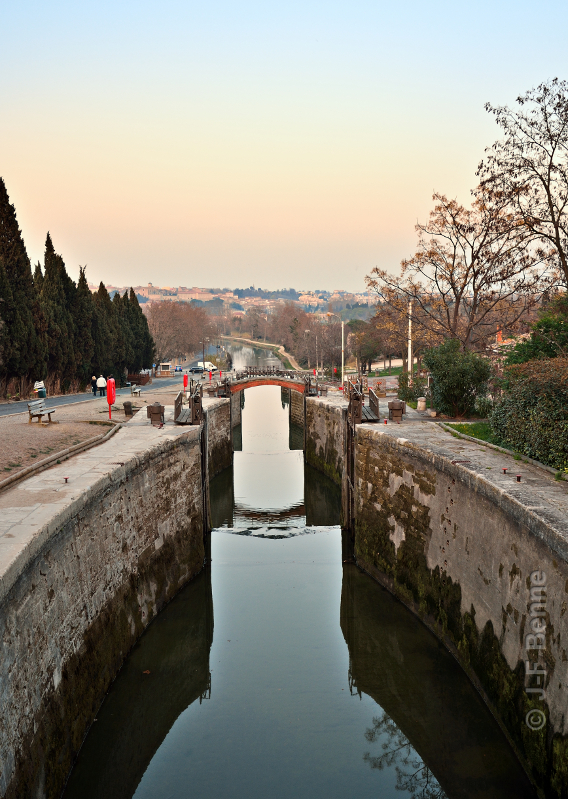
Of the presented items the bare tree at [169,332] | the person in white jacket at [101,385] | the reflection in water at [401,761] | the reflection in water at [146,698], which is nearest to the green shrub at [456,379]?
the reflection in water at [146,698]

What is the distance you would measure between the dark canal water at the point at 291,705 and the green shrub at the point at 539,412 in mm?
4771

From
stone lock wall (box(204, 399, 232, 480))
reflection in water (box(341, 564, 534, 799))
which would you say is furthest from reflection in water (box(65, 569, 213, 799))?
stone lock wall (box(204, 399, 232, 480))

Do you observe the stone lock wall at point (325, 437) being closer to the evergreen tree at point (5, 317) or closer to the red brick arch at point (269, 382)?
the red brick arch at point (269, 382)

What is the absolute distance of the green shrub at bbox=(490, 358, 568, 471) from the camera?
41.4 ft

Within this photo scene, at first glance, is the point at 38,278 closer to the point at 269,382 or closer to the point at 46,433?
the point at 269,382

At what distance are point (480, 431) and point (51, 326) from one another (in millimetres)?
26484

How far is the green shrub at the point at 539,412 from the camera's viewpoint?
41.4ft

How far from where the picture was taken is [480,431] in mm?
18672

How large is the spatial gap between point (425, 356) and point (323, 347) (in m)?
53.4

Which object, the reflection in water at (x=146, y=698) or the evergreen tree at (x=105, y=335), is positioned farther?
the evergreen tree at (x=105, y=335)

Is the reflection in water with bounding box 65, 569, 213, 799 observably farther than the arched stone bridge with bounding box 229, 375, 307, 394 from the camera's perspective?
No

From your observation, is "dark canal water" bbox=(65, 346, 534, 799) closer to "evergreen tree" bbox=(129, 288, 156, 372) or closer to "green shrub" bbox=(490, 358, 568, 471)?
"green shrub" bbox=(490, 358, 568, 471)

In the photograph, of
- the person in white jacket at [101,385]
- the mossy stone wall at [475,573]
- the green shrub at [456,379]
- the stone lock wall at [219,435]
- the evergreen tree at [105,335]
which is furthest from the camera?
the evergreen tree at [105,335]

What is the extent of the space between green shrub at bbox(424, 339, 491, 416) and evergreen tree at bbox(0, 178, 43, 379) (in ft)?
67.0
